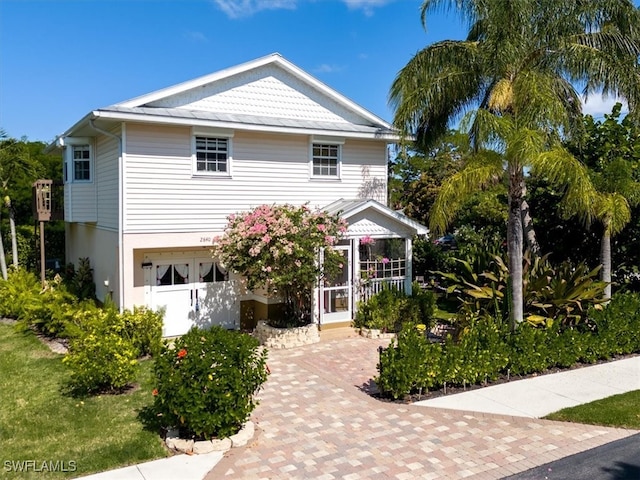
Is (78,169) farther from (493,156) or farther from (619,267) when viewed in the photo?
(619,267)

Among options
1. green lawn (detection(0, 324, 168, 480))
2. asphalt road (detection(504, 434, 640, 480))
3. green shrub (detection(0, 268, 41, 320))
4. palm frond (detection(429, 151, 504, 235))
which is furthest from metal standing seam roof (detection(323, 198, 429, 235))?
green shrub (detection(0, 268, 41, 320))

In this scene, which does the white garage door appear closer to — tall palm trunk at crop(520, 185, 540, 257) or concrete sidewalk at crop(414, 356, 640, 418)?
concrete sidewalk at crop(414, 356, 640, 418)

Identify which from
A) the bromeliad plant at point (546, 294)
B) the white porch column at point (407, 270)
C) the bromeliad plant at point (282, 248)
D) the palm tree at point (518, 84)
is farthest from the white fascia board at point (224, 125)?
the bromeliad plant at point (546, 294)

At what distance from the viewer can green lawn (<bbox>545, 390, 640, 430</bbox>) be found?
750 cm

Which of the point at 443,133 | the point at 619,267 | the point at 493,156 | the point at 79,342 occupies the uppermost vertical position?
the point at 443,133

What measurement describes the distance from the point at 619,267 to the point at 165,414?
44.7 ft

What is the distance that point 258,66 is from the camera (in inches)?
555

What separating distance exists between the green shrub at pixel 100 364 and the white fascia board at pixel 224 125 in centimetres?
542

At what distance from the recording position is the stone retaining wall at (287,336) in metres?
12.3

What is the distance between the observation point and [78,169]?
14984mm

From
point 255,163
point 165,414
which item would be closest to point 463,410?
point 165,414

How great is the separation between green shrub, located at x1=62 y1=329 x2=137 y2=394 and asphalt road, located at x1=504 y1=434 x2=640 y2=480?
625 cm

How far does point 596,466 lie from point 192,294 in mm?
10250

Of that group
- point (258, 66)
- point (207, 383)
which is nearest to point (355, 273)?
point (258, 66)
